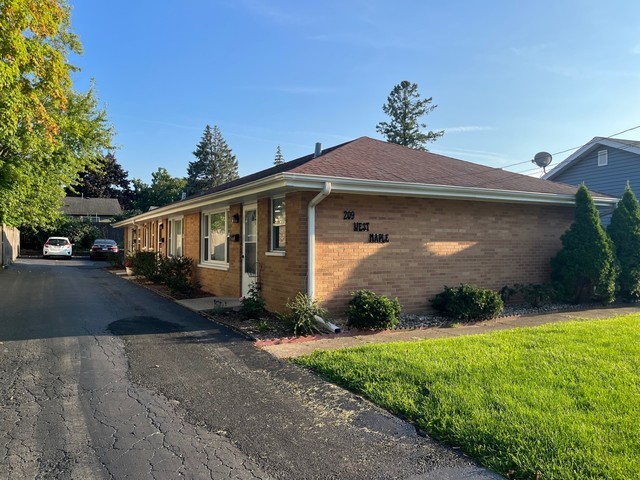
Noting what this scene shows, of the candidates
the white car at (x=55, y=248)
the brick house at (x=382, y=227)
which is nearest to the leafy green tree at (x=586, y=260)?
the brick house at (x=382, y=227)

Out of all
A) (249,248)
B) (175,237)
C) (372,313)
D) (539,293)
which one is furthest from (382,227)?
(175,237)

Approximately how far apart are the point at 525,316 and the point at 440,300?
1879mm

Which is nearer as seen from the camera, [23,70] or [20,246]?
[23,70]

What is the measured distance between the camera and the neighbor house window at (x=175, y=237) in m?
17.1

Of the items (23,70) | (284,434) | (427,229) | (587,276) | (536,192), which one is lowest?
(284,434)

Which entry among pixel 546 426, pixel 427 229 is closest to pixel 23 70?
pixel 427 229

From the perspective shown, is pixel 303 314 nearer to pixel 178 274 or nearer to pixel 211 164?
pixel 178 274

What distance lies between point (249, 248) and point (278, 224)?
5.53 feet

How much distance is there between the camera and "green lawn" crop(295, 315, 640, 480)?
3455mm

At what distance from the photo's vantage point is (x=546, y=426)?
3.90 m

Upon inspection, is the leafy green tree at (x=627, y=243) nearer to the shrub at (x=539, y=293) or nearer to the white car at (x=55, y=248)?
the shrub at (x=539, y=293)

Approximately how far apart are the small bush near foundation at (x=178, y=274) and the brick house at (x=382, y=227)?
0.78 meters

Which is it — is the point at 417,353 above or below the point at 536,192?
below

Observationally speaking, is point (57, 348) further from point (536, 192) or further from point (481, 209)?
point (536, 192)
